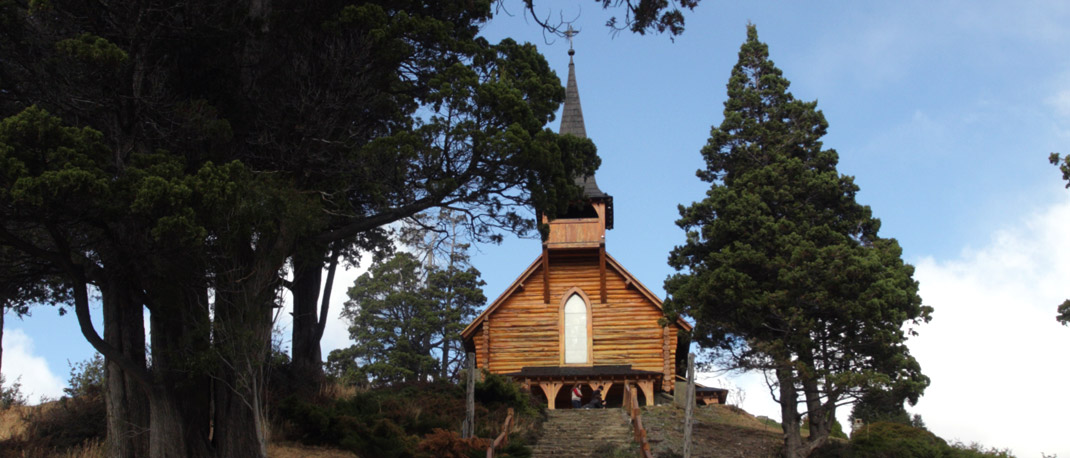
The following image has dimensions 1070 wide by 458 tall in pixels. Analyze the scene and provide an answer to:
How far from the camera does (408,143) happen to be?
53.3ft

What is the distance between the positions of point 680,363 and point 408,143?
22305 mm

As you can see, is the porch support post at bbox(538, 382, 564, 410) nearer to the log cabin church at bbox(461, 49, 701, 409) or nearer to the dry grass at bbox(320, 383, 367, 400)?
the log cabin church at bbox(461, 49, 701, 409)

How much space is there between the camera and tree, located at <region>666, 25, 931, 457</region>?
2314 cm

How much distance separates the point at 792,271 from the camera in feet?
77.5

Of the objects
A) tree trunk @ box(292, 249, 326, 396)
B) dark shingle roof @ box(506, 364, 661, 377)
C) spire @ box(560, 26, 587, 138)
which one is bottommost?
dark shingle roof @ box(506, 364, 661, 377)

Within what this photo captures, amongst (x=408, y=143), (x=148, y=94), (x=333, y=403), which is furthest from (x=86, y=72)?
(x=333, y=403)

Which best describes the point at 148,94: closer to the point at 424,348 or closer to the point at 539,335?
the point at 539,335

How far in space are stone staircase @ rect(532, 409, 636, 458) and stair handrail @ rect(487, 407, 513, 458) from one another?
676 mm

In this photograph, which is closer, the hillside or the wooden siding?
the hillside

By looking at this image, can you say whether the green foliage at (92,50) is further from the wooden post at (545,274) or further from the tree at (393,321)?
the tree at (393,321)

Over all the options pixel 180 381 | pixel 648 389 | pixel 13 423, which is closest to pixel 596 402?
pixel 648 389

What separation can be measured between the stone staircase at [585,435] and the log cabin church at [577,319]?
628 centimetres

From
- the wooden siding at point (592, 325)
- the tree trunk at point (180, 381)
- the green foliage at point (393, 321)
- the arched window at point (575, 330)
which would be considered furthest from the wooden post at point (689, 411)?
the green foliage at point (393, 321)

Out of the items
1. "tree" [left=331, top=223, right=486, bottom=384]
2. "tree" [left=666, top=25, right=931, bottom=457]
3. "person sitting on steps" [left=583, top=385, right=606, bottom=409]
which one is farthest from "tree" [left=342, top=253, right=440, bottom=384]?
"tree" [left=666, top=25, right=931, bottom=457]
